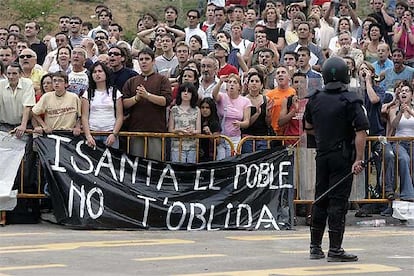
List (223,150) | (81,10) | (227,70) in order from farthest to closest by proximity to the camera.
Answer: (81,10) < (227,70) < (223,150)

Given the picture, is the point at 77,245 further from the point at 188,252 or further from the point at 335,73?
the point at 335,73

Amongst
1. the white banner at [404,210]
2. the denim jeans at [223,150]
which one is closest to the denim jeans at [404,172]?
the white banner at [404,210]

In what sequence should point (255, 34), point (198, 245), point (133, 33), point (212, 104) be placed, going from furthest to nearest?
point (133, 33) → point (255, 34) → point (212, 104) → point (198, 245)

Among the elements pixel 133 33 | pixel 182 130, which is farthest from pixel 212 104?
pixel 133 33

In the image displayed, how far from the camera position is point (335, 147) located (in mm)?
11320

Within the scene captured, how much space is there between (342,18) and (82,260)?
1109 cm

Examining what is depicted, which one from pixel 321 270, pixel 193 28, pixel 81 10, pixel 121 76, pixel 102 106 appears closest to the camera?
pixel 321 270

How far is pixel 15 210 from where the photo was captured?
14656 mm

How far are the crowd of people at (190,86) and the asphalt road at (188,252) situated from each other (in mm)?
1569

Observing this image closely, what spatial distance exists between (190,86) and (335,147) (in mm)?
4241

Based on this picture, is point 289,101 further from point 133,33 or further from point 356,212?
point 133,33

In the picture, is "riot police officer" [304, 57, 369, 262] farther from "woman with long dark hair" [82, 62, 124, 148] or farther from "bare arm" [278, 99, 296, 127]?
"woman with long dark hair" [82, 62, 124, 148]

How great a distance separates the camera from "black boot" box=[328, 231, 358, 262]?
36.4 ft

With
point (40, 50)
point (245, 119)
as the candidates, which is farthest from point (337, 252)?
point (40, 50)
